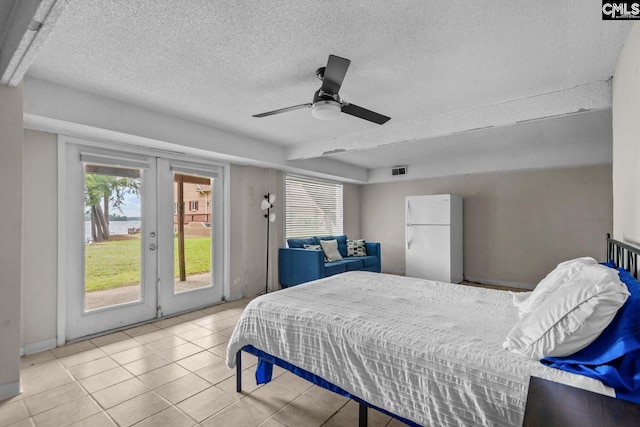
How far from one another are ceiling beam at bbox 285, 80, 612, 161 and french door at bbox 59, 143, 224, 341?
6.53 ft

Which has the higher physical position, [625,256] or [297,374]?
[625,256]

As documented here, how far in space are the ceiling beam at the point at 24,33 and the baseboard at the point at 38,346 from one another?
7.73 feet

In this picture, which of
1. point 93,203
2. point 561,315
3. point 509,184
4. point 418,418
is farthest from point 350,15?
point 509,184

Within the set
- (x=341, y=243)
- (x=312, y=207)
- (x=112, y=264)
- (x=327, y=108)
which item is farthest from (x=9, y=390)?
(x=312, y=207)

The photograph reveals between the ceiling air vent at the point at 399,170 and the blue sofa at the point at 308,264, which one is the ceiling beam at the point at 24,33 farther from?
the ceiling air vent at the point at 399,170

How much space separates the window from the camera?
19.3 feet

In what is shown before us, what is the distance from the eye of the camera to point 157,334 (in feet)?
11.0

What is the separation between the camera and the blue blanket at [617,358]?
1.09 meters

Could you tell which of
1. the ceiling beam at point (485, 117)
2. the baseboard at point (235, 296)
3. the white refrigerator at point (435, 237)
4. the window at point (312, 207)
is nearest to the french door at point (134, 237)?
the baseboard at point (235, 296)

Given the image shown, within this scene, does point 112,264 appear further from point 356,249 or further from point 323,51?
point 356,249

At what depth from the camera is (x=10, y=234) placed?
7.22 ft

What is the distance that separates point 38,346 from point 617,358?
14.0ft

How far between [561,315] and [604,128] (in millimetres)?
4051

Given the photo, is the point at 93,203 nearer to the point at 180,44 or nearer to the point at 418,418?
the point at 180,44
